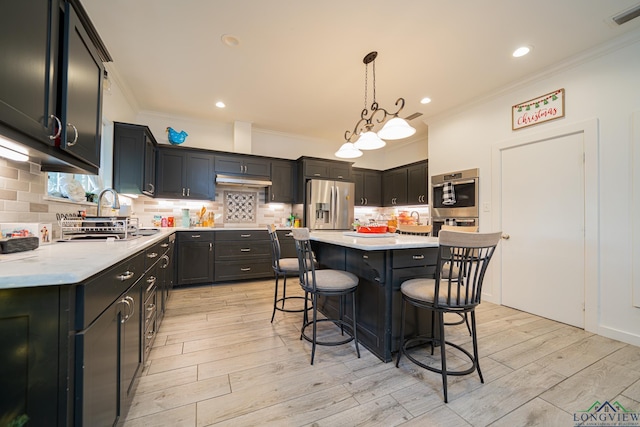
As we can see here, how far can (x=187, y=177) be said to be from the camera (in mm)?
4156

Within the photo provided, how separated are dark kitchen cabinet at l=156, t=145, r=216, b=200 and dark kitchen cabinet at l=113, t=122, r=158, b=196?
0.64 metres

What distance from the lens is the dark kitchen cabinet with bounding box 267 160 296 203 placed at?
15.6 ft

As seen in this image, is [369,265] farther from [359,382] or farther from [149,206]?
[149,206]

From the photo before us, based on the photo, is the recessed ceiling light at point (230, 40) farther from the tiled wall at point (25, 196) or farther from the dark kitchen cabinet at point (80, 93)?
the tiled wall at point (25, 196)

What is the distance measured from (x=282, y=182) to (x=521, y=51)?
12.4 ft

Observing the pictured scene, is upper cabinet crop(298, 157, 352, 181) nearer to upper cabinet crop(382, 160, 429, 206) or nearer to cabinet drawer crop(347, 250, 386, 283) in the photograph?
upper cabinet crop(382, 160, 429, 206)

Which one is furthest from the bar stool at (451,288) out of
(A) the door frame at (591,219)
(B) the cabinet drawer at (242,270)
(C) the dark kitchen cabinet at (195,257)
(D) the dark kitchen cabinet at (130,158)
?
(D) the dark kitchen cabinet at (130,158)

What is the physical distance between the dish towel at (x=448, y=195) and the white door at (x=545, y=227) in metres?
0.62

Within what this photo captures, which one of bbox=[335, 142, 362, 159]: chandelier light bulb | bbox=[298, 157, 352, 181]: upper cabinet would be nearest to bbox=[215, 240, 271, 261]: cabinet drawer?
bbox=[298, 157, 352, 181]: upper cabinet

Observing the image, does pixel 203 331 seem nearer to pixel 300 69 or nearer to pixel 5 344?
pixel 5 344

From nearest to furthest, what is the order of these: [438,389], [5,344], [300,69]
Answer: [5,344] → [438,389] → [300,69]

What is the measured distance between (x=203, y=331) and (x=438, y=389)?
203cm

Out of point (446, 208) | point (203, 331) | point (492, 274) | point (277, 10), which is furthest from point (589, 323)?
point (277, 10)

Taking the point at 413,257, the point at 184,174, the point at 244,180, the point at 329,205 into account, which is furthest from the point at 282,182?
the point at 413,257
